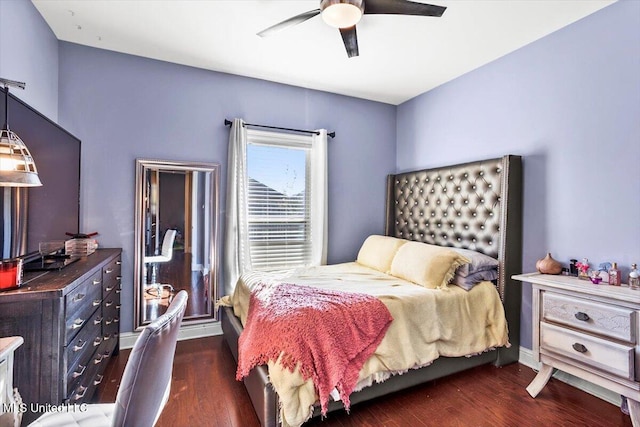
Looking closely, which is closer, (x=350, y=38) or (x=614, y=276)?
(x=614, y=276)

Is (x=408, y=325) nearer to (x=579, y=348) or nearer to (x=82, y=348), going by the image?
(x=579, y=348)

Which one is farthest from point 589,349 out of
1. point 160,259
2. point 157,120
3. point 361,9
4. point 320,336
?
point 157,120

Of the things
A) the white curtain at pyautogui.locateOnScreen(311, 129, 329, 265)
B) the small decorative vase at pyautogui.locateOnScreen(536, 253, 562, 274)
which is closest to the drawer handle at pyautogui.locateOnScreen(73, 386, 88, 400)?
the white curtain at pyautogui.locateOnScreen(311, 129, 329, 265)

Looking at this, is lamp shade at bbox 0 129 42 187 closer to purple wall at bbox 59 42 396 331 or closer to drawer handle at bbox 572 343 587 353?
purple wall at bbox 59 42 396 331

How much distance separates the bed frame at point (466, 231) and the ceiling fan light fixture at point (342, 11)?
5.30 ft

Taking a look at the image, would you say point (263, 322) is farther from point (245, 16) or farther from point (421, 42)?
point (421, 42)

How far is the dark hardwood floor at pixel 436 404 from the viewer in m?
1.84

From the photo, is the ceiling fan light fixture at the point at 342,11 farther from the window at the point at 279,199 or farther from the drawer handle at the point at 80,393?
the drawer handle at the point at 80,393

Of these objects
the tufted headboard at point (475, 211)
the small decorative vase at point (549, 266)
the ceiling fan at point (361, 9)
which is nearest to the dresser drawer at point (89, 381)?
the ceiling fan at point (361, 9)

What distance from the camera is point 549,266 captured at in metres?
2.22

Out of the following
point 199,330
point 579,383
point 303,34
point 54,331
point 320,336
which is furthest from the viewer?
point 199,330

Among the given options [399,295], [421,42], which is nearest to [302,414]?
[399,295]

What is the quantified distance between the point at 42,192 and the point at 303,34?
2059 mm

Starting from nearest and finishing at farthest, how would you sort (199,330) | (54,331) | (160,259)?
1. (54,331)
2. (160,259)
3. (199,330)
